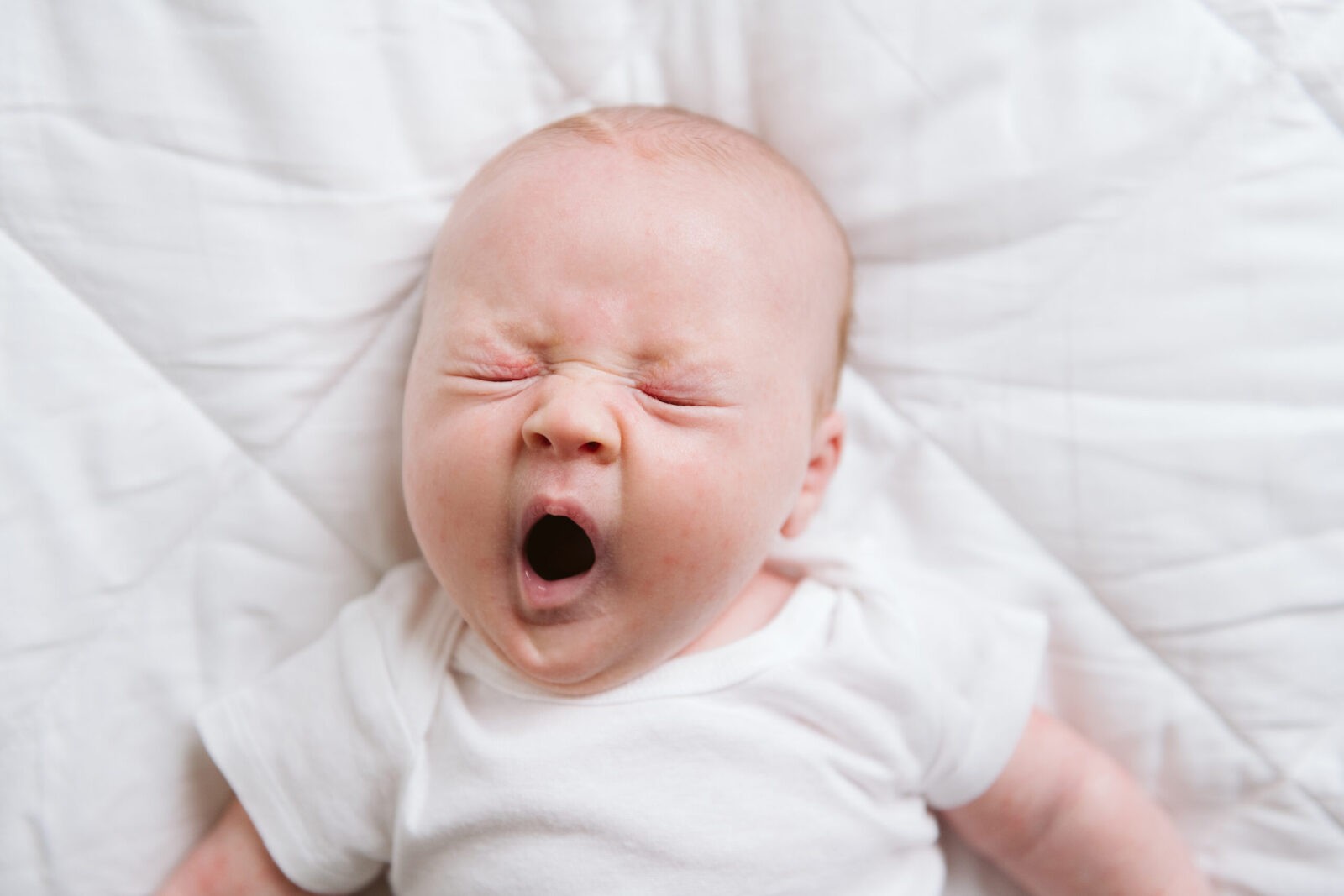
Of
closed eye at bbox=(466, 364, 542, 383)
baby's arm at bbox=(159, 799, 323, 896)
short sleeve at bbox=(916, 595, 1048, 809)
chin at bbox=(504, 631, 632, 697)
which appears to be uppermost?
closed eye at bbox=(466, 364, 542, 383)

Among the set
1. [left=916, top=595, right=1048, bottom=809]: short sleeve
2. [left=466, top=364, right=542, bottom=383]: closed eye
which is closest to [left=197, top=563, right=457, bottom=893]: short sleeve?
[left=466, top=364, right=542, bottom=383]: closed eye

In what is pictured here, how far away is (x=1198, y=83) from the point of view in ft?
3.32

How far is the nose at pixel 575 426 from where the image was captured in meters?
0.77

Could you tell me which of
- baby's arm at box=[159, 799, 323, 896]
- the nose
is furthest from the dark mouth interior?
baby's arm at box=[159, 799, 323, 896]

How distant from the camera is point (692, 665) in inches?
36.4

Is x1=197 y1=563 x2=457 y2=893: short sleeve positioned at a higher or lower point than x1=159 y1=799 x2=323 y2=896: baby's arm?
higher

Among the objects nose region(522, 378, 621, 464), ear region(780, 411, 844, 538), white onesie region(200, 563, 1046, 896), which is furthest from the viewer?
ear region(780, 411, 844, 538)

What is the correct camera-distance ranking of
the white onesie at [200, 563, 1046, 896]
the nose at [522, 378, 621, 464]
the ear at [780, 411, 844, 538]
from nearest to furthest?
the nose at [522, 378, 621, 464]
the white onesie at [200, 563, 1046, 896]
the ear at [780, 411, 844, 538]

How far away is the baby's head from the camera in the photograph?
81 centimetres

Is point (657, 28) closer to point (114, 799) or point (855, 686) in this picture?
point (855, 686)

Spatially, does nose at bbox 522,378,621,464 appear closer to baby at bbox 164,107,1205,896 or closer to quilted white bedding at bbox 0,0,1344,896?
baby at bbox 164,107,1205,896

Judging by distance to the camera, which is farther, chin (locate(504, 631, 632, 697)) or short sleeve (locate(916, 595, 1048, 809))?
short sleeve (locate(916, 595, 1048, 809))

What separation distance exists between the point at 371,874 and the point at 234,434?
16.6 inches

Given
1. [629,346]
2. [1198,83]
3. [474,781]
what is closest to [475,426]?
[629,346]
